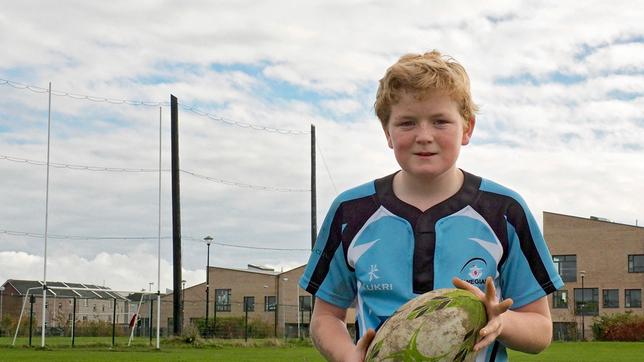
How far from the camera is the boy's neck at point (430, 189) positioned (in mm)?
3354

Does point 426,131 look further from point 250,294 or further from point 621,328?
point 250,294

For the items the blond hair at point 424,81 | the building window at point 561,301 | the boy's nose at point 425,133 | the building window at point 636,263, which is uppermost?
the building window at point 636,263

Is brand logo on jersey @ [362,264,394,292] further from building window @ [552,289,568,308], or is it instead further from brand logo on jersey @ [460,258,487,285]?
building window @ [552,289,568,308]

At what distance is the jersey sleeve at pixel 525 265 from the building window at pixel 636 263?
260ft

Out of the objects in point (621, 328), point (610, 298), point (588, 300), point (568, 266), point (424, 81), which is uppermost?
point (568, 266)

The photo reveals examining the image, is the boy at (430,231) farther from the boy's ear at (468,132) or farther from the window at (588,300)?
the window at (588,300)

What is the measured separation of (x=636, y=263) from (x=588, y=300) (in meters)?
4.86

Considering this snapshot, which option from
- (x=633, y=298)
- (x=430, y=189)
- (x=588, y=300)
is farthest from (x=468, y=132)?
(x=588, y=300)

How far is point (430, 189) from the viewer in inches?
133

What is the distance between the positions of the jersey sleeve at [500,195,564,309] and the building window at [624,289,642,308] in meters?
78.8

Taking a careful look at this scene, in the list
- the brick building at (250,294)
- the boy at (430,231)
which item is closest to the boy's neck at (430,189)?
the boy at (430,231)

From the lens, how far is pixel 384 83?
326cm

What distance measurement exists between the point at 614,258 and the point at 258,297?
3073 centimetres

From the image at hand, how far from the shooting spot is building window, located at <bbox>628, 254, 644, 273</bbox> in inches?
3086
